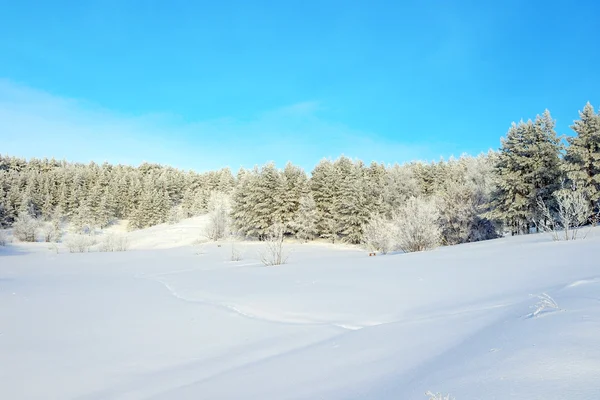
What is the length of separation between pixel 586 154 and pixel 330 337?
24.9 meters

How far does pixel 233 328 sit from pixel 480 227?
25.3 m

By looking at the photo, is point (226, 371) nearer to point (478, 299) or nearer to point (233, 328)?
point (233, 328)

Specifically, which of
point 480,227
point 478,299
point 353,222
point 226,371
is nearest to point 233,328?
point 226,371

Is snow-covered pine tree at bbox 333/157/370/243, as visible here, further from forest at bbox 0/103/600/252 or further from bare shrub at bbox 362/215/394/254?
bare shrub at bbox 362/215/394/254

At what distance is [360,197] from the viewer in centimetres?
3762

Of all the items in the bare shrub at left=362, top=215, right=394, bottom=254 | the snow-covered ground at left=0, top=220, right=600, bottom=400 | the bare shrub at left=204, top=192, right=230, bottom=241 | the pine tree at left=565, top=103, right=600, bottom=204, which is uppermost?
the pine tree at left=565, top=103, right=600, bottom=204

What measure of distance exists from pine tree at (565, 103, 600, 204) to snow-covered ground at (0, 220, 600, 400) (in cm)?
1795

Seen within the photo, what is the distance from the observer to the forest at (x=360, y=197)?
70.0 ft

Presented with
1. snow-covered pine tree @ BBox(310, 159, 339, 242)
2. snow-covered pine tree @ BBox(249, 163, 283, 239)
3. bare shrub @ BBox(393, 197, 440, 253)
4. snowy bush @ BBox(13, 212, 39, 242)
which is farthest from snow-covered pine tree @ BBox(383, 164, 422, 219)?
snowy bush @ BBox(13, 212, 39, 242)

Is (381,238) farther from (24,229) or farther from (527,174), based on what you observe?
(24,229)

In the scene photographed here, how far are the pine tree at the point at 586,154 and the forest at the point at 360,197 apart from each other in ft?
0.21

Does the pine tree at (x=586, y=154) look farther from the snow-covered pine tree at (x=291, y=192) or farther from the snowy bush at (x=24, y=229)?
the snowy bush at (x=24, y=229)

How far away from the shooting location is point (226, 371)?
10.5 feet

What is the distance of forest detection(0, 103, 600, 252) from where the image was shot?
21.3 metres
